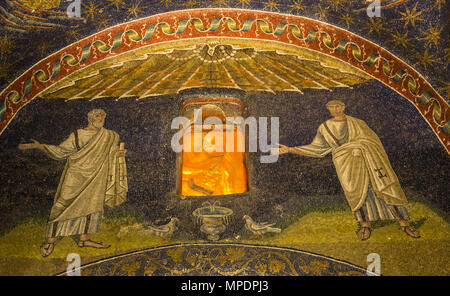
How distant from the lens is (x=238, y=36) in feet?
24.5

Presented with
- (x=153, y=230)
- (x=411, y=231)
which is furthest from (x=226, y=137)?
(x=411, y=231)

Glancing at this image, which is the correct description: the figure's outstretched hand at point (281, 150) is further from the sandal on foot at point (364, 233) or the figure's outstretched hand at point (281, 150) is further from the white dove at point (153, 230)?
the white dove at point (153, 230)

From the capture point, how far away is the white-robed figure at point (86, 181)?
7297 mm

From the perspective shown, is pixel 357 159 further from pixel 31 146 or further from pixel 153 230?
pixel 31 146

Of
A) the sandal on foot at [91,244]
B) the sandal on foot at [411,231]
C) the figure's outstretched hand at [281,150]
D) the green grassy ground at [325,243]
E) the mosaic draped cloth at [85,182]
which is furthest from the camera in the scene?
the figure's outstretched hand at [281,150]

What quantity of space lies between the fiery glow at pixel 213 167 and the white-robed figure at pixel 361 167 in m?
0.63

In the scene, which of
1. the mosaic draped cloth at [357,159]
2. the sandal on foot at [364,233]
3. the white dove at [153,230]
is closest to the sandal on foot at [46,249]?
the white dove at [153,230]

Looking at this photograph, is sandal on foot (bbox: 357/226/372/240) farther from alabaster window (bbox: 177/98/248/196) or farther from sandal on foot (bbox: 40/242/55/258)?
sandal on foot (bbox: 40/242/55/258)

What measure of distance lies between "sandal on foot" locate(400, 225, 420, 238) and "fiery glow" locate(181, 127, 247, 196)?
2053 millimetres

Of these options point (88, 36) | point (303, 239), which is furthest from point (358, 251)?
point (88, 36)

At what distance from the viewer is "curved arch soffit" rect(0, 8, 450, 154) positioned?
7.29m

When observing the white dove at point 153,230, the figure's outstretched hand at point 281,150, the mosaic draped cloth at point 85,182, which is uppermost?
the figure's outstretched hand at point 281,150

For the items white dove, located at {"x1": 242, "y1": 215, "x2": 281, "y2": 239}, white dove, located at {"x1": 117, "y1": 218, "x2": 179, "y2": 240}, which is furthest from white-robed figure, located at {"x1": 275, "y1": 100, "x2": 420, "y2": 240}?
white dove, located at {"x1": 117, "y1": 218, "x2": 179, "y2": 240}

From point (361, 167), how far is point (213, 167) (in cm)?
193
